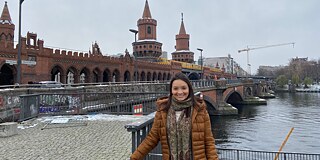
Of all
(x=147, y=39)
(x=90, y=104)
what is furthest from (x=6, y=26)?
(x=147, y=39)

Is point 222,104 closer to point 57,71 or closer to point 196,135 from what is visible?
point 57,71

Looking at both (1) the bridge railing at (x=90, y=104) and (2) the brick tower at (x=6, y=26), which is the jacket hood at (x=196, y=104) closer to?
(1) the bridge railing at (x=90, y=104)

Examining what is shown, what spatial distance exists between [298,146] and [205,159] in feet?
59.1

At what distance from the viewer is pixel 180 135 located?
2.58 meters

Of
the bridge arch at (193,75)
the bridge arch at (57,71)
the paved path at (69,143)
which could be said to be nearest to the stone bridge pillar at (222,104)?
the bridge arch at (57,71)

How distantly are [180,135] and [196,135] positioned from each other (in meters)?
0.16

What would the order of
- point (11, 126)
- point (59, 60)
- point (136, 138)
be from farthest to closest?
point (59, 60), point (11, 126), point (136, 138)

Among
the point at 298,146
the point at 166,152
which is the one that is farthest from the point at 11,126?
the point at 298,146

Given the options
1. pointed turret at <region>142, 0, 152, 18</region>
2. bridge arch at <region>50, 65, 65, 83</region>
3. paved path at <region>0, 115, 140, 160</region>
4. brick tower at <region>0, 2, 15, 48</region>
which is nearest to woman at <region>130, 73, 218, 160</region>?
paved path at <region>0, 115, 140, 160</region>

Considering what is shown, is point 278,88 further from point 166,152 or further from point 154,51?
point 166,152

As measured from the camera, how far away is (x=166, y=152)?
8.69 feet

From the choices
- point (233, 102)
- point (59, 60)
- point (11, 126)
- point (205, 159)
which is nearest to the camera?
point (205, 159)

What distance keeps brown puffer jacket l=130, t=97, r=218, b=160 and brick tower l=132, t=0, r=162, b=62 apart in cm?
5964

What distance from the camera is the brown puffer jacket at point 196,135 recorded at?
2551mm
